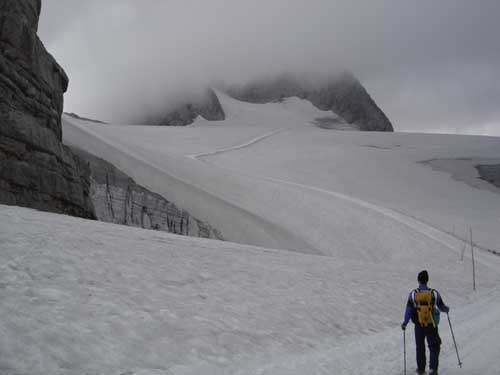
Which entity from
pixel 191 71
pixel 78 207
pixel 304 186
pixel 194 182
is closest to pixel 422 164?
pixel 304 186

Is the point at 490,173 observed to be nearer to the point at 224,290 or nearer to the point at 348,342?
the point at 348,342

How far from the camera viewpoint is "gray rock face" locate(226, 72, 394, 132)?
142 m

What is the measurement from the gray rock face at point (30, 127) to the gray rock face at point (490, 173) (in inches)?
1463

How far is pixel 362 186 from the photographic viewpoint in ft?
118

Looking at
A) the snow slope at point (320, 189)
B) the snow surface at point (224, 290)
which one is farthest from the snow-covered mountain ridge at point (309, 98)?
the snow surface at point (224, 290)

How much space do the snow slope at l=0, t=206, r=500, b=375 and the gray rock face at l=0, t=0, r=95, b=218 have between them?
8.24ft

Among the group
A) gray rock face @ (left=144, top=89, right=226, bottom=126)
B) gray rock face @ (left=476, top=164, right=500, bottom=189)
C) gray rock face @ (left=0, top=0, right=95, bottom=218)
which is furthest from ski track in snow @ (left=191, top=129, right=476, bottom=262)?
gray rock face @ (left=144, top=89, right=226, bottom=126)

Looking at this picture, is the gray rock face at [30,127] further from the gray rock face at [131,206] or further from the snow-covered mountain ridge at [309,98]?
the snow-covered mountain ridge at [309,98]

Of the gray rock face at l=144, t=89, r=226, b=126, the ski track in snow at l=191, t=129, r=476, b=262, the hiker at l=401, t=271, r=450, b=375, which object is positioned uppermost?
the gray rock face at l=144, t=89, r=226, b=126

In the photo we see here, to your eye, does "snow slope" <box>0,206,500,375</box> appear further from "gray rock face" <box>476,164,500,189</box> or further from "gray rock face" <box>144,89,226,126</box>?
"gray rock face" <box>144,89,226,126</box>

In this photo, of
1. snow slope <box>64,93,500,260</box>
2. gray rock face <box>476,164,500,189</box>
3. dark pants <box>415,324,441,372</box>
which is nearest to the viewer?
dark pants <box>415,324,441,372</box>

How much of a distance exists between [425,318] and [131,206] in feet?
46.2

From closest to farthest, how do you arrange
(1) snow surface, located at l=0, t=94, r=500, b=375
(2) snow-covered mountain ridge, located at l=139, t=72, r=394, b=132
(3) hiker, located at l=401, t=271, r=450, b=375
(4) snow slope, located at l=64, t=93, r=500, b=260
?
(1) snow surface, located at l=0, t=94, r=500, b=375
(3) hiker, located at l=401, t=271, r=450, b=375
(4) snow slope, located at l=64, t=93, r=500, b=260
(2) snow-covered mountain ridge, located at l=139, t=72, r=394, b=132

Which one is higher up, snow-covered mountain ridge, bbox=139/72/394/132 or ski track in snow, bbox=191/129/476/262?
snow-covered mountain ridge, bbox=139/72/394/132
